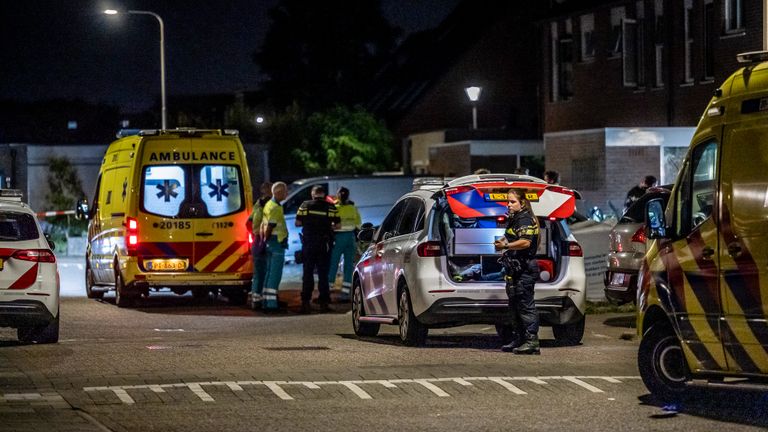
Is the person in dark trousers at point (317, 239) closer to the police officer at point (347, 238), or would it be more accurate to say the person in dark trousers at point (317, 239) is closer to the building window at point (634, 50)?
the police officer at point (347, 238)

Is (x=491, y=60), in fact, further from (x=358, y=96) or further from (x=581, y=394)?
(x=581, y=394)

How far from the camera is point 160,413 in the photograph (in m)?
10.8

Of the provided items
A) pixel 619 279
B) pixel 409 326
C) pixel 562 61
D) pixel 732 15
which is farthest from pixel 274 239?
pixel 562 61

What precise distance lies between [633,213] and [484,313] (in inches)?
145

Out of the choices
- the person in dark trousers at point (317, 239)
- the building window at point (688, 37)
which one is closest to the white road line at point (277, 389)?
the person in dark trousers at point (317, 239)

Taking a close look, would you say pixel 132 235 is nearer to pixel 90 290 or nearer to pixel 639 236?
pixel 90 290

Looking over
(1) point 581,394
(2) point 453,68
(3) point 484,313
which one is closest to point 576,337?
(3) point 484,313

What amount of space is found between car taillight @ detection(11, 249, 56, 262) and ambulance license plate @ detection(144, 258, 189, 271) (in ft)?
18.1

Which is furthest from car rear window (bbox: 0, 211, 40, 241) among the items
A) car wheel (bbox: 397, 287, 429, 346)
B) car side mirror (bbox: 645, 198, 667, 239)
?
car side mirror (bbox: 645, 198, 667, 239)

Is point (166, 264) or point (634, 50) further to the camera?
point (634, 50)

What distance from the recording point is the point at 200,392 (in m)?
11.9

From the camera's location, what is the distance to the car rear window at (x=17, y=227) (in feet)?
52.9

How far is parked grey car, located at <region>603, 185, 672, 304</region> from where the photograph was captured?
57.4ft

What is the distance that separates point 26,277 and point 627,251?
672cm
